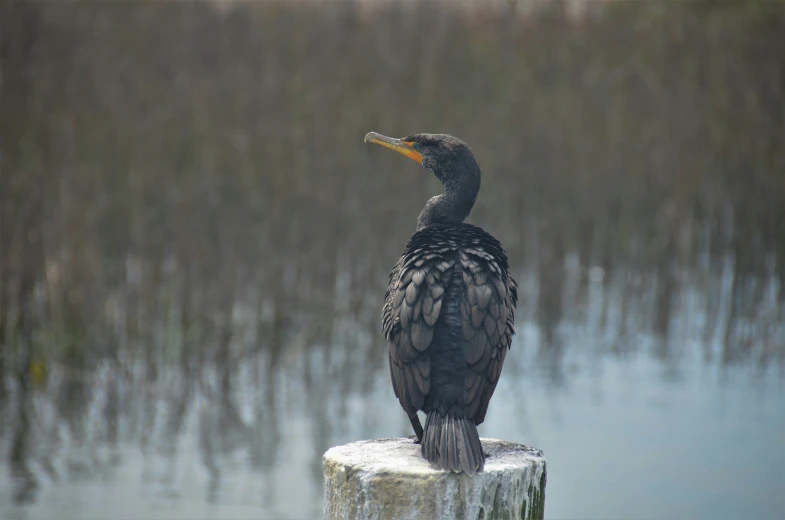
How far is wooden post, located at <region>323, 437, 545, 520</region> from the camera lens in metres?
2.21

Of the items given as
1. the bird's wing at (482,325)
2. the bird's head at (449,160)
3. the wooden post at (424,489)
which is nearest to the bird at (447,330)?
the bird's wing at (482,325)

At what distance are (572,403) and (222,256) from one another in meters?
2.55

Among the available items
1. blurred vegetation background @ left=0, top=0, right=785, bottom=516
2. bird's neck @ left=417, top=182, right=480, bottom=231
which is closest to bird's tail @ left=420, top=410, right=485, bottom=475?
bird's neck @ left=417, top=182, right=480, bottom=231

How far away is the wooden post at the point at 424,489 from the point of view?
7.23 ft

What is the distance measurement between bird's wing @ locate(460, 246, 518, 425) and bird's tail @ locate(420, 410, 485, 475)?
4.6 inches

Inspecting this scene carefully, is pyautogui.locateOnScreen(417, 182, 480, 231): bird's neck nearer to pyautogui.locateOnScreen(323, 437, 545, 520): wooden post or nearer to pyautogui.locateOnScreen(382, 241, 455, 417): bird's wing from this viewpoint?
pyautogui.locateOnScreen(382, 241, 455, 417): bird's wing

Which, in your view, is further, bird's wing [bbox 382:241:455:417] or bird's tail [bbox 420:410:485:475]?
bird's wing [bbox 382:241:455:417]

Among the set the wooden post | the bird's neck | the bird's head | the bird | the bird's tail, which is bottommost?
the wooden post

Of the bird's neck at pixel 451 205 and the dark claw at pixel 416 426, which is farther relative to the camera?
the bird's neck at pixel 451 205

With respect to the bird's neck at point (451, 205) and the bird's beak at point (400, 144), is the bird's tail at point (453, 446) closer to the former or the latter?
the bird's neck at point (451, 205)

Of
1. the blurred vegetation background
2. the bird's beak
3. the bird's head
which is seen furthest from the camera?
the blurred vegetation background

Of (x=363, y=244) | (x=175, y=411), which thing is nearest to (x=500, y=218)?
(x=363, y=244)

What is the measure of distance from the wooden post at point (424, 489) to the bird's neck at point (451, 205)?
0.94 metres

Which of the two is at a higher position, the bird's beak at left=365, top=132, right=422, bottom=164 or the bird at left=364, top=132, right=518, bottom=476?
the bird's beak at left=365, top=132, right=422, bottom=164
